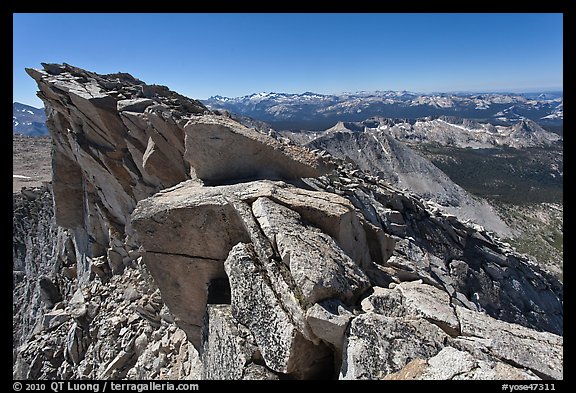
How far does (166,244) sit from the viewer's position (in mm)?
12086

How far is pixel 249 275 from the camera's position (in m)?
9.84

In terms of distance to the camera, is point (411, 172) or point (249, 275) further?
point (411, 172)

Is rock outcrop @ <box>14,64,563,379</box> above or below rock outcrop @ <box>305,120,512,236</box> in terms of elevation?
above

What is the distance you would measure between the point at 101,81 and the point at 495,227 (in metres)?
104

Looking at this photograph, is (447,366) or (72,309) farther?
(72,309)

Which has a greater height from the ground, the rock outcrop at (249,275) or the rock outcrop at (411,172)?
the rock outcrop at (249,275)

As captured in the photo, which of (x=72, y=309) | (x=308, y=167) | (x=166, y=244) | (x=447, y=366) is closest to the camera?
(x=447, y=366)

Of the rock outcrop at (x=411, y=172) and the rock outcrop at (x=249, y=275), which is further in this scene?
the rock outcrop at (x=411, y=172)

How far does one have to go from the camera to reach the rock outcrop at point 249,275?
828cm

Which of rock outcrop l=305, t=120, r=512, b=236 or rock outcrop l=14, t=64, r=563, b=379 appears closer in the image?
rock outcrop l=14, t=64, r=563, b=379

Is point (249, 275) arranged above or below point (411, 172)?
above

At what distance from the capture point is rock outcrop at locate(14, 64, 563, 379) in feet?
27.2

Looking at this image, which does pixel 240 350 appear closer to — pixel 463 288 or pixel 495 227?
pixel 463 288
